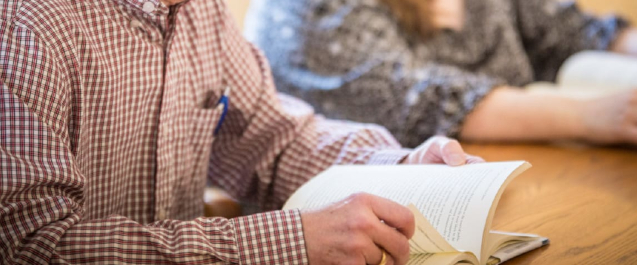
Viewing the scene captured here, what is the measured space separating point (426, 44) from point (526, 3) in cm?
43

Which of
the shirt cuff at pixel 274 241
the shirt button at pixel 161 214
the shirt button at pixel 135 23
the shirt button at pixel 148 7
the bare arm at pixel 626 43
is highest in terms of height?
the shirt button at pixel 148 7

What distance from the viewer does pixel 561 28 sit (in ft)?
6.07

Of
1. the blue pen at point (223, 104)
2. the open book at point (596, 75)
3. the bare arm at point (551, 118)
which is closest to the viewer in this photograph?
the blue pen at point (223, 104)

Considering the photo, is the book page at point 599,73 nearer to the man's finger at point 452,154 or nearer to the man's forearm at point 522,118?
the man's forearm at point 522,118

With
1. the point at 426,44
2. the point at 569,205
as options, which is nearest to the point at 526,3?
the point at 426,44

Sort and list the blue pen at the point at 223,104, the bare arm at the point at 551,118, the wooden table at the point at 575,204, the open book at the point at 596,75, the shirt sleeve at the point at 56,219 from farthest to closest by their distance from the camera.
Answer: the open book at the point at 596,75 < the bare arm at the point at 551,118 < the blue pen at the point at 223,104 < the wooden table at the point at 575,204 < the shirt sleeve at the point at 56,219

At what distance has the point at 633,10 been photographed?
2.47 meters

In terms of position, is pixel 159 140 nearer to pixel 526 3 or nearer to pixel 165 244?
pixel 165 244

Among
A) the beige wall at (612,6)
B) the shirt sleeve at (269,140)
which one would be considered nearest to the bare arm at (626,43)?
the beige wall at (612,6)

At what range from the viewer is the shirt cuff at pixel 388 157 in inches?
35.8

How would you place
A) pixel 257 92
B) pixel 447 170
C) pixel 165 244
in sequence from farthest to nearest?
1. pixel 257 92
2. pixel 447 170
3. pixel 165 244

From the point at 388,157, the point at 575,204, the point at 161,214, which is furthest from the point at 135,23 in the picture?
the point at 575,204

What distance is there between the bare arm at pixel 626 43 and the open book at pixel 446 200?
3.96 feet

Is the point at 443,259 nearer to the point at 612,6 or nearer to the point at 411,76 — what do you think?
the point at 411,76
